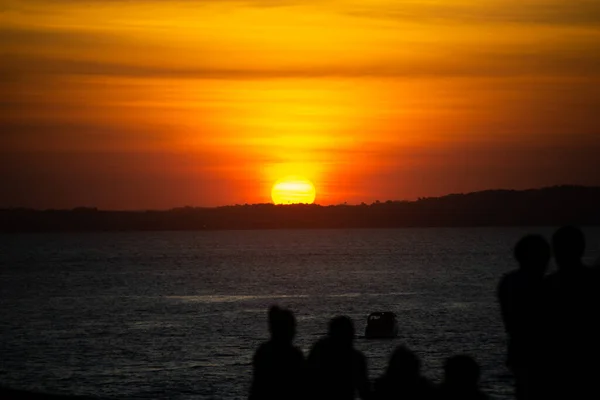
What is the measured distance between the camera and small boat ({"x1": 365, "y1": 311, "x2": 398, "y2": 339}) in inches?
2628

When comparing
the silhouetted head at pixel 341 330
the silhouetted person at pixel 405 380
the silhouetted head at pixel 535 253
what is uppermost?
the silhouetted head at pixel 535 253

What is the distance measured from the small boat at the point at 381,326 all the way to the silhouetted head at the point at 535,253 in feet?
193

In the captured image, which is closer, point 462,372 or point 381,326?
point 462,372

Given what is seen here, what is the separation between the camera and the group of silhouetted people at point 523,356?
293 inches

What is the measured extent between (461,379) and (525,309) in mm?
1161

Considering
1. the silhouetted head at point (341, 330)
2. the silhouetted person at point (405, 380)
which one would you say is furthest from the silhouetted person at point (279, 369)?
the silhouetted person at point (405, 380)

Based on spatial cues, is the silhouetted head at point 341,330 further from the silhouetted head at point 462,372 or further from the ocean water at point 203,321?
the ocean water at point 203,321

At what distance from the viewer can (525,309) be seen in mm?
7984

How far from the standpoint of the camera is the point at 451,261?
19062cm

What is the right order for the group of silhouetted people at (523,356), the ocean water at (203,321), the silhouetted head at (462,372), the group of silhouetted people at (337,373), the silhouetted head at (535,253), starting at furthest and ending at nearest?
the ocean water at (203,321) < the silhouetted head at (535,253) < the group of silhouetted people at (523,356) < the group of silhouetted people at (337,373) < the silhouetted head at (462,372)

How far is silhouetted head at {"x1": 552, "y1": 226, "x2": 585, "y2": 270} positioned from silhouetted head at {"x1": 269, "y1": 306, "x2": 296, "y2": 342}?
196 cm

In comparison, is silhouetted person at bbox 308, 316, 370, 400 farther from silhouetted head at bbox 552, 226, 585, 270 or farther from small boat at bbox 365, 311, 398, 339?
small boat at bbox 365, 311, 398, 339

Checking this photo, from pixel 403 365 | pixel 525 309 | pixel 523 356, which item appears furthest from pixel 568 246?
pixel 403 365

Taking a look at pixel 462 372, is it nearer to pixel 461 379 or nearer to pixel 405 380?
pixel 461 379
